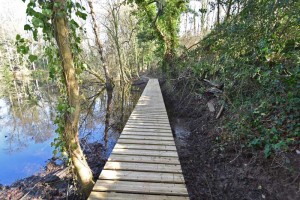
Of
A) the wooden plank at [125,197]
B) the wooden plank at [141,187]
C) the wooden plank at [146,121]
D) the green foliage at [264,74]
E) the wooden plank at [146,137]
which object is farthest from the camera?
the wooden plank at [146,121]

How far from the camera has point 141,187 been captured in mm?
2262

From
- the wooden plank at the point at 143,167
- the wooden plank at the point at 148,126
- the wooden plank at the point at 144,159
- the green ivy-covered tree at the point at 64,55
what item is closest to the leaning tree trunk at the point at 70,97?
the green ivy-covered tree at the point at 64,55

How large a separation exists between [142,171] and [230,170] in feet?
4.68

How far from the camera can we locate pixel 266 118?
310 cm

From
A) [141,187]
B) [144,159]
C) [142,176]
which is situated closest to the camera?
[141,187]

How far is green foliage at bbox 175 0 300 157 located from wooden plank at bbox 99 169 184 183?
1323 millimetres

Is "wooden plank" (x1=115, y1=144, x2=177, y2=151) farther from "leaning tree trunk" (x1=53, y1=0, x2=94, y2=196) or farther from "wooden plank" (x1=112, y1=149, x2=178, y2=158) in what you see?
"leaning tree trunk" (x1=53, y1=0, x2=94, y2=196)

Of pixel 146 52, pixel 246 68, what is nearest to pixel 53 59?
pixel 246 68

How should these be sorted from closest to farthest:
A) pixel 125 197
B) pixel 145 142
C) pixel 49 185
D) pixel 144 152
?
pixel 125 197
pixel 144 152
pixel 145 142
pixel 49 185

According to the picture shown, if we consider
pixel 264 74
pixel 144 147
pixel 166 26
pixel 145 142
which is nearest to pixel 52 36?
pixel 144 147

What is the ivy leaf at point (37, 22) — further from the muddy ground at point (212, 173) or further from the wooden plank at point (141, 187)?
the muddy ground at point (212, 173)

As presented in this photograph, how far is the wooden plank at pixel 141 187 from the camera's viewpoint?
2.19 m

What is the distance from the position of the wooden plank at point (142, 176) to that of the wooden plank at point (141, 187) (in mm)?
68

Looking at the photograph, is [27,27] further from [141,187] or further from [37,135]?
[37,135]
